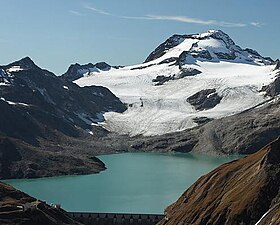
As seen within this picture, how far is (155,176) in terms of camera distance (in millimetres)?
118875

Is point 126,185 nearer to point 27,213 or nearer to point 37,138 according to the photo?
point 27,213

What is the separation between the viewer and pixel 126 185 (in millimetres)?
106188

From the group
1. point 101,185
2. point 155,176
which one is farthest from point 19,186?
point 155,176

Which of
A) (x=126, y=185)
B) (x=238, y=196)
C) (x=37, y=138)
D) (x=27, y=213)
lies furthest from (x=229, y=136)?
(x=238, y=196)

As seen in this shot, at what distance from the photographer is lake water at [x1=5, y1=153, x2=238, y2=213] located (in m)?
88.4

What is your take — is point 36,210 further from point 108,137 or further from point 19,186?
point 108,137

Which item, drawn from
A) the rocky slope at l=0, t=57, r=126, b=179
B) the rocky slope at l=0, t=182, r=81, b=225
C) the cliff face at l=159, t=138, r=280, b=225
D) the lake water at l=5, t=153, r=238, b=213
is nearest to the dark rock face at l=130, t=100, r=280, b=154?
the lake water at l=5, t=153, r=238, b=213

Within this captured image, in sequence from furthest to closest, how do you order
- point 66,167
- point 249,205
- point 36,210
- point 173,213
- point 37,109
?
point 37,109 → point 66,167 → point 173,213 → point 36,210 → point 249,205

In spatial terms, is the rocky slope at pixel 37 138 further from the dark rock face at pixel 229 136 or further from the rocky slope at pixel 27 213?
the rocky slope at pixel 27 213

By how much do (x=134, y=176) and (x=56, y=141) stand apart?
51.3 metres

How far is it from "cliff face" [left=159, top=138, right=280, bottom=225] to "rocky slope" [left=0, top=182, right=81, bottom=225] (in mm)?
11347

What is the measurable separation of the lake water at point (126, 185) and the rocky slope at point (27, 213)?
1454 centimetres

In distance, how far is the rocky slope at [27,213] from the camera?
6507 cm

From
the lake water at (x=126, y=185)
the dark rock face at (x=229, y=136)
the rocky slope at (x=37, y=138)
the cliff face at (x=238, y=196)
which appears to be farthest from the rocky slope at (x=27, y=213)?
the dark rock face at (x=229, y=136)
